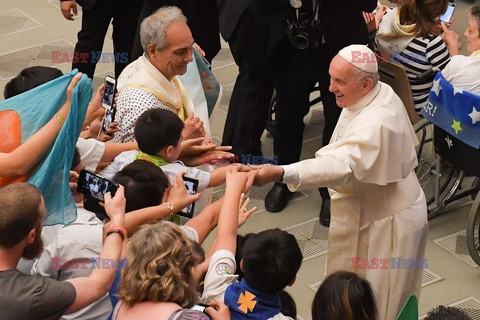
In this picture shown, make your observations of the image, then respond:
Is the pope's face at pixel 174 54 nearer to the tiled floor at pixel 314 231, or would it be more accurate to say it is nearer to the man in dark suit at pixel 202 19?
the tiled floor at pixel 314 231

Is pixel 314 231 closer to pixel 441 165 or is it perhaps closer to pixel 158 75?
pixel 441 165

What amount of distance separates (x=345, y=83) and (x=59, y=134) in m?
1.29

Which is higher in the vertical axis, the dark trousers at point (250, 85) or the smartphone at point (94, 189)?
the smartphone at point (94, 189)

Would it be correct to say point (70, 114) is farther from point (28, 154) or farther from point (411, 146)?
point (411, 146)

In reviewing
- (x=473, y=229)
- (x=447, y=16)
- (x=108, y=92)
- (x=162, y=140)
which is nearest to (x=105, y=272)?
(x=162, y=140)

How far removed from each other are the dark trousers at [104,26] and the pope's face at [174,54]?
1784 millimetres

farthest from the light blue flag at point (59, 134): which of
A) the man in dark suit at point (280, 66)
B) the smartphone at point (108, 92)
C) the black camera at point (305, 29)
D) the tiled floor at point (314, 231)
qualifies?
the man in dark suit at point (280, 66)

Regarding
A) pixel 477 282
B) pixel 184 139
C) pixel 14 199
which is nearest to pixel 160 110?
pixel 184 139

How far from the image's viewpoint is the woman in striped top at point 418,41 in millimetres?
5965

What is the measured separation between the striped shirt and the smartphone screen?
116 inches

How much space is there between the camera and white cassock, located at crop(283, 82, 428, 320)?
4.24 metres

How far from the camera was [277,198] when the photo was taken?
235 inches

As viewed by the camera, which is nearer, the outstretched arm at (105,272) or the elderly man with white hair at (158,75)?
the outstretched arm at (105,272)
